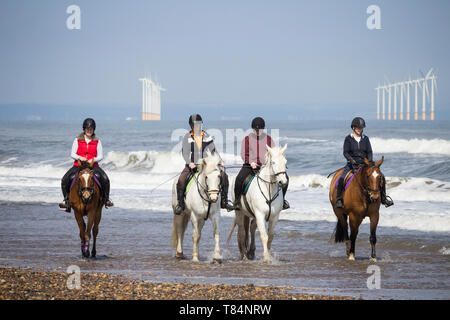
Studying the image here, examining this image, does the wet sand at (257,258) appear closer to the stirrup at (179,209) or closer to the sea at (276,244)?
the sea at (276,244)

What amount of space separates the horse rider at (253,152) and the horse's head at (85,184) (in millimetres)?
2609

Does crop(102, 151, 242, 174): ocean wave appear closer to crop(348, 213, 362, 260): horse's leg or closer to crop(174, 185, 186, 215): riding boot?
crop(174, 185, 186, 215): riding boot

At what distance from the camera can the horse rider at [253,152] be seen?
11.2m

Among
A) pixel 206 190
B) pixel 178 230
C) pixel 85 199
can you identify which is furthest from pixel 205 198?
pixel 85 199

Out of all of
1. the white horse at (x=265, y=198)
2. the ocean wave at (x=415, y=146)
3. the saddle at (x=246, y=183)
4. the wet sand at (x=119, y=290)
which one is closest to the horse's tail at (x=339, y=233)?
the white horse at (x=265, y=198)

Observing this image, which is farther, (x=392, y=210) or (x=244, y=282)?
(x=392, y=210)

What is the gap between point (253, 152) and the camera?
1127 centimetres

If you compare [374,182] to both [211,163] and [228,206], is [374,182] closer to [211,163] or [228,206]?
[228,206]

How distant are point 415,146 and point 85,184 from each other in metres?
43.3

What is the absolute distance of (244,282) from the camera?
916 cm

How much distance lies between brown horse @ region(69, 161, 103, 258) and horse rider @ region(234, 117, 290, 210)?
254 centimetres

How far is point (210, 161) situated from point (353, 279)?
3018mm
